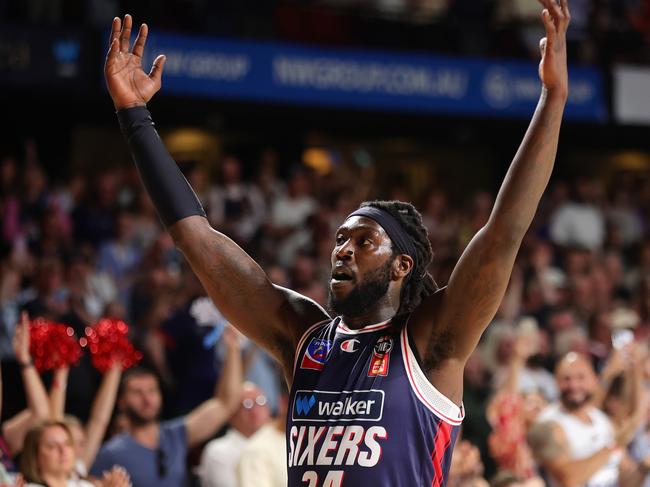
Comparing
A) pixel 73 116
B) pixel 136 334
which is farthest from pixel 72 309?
pixel 73 116

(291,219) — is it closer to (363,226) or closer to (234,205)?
(234,205)

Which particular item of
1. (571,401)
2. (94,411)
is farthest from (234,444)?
(571,401)

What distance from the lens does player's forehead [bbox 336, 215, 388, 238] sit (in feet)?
12.3

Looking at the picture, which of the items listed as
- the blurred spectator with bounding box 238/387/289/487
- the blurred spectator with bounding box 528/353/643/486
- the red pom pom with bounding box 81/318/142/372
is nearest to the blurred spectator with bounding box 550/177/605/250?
the blurred spectator with bounding box 528/353/643/486

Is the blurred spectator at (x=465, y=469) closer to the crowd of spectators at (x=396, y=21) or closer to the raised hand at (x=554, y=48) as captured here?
the raised hand at (x=554, y=48)

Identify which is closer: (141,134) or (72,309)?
(141,134)

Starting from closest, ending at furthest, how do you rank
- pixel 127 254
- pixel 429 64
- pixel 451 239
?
Result: pixel 127 254 → pixel 451 239 → pixel 429 64

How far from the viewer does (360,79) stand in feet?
42.8

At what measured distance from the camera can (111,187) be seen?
1088 cm

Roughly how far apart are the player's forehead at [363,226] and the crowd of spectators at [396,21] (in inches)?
329

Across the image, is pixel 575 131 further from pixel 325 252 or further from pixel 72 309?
pixel 72 309

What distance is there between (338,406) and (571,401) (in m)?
4.42

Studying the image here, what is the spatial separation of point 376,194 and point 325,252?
10.1 feet

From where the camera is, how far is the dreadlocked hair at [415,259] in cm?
385
